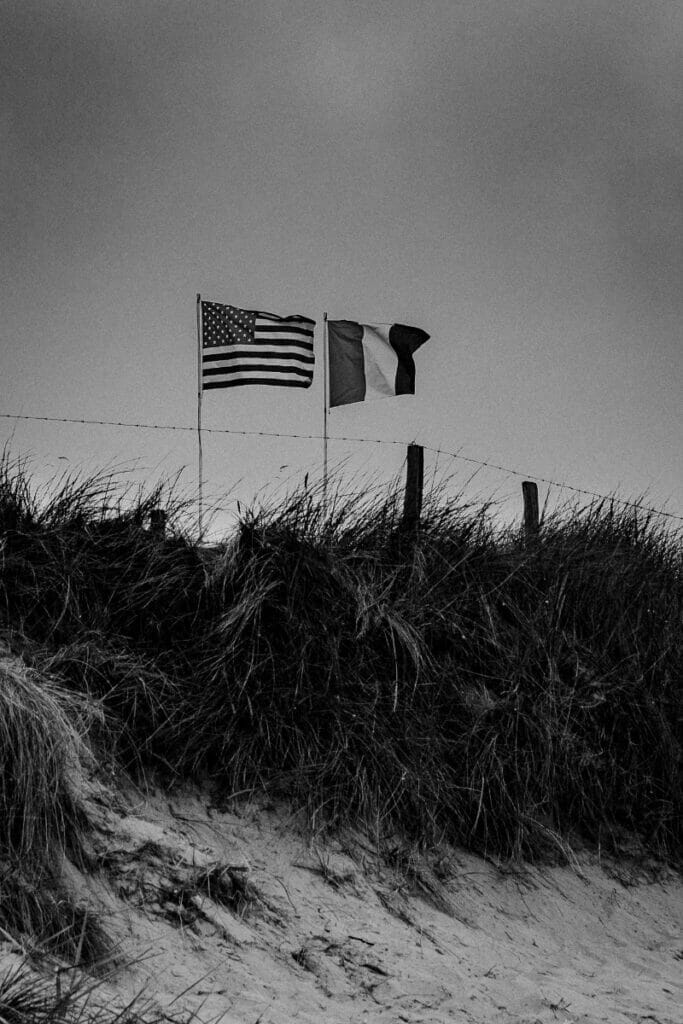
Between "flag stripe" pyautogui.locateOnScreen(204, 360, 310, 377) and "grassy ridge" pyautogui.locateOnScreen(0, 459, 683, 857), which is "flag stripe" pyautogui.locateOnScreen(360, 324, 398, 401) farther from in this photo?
"grassy ridge" pyautogui.locateOnScreen(0, 459, 683, 857)

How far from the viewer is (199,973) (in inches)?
167

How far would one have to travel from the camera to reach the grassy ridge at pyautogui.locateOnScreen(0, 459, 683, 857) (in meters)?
5.75

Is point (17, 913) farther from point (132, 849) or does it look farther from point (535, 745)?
point (535, 745)

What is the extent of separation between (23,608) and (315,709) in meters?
1.93

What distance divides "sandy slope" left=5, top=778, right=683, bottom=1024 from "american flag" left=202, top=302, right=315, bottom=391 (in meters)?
7.86

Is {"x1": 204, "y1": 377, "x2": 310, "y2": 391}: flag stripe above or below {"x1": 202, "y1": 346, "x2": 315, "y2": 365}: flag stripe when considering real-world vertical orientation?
below

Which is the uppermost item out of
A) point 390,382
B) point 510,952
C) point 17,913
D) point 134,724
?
point 390,382

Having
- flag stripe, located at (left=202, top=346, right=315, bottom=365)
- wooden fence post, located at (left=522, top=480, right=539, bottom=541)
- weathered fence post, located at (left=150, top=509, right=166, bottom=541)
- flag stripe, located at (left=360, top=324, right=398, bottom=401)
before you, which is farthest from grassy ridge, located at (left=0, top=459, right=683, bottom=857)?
flag stripe, located at (left=360, top=324, right=398, bottom=401)

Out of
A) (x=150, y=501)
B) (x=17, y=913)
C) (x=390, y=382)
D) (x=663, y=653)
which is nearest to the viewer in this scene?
(x=17, y=913)

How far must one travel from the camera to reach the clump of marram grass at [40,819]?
4.06 metres

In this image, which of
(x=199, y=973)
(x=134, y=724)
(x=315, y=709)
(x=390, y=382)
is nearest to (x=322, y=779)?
(x=315, y=709)

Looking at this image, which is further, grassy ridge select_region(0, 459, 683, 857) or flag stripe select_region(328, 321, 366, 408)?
flag stripe select_region(328, 321, 366, 408)

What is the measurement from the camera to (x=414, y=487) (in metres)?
8.17

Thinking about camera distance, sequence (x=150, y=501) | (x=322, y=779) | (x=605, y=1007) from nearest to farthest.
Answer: (x=605, y=1007) < (x=322, y=779) < (x=150, y=501)
